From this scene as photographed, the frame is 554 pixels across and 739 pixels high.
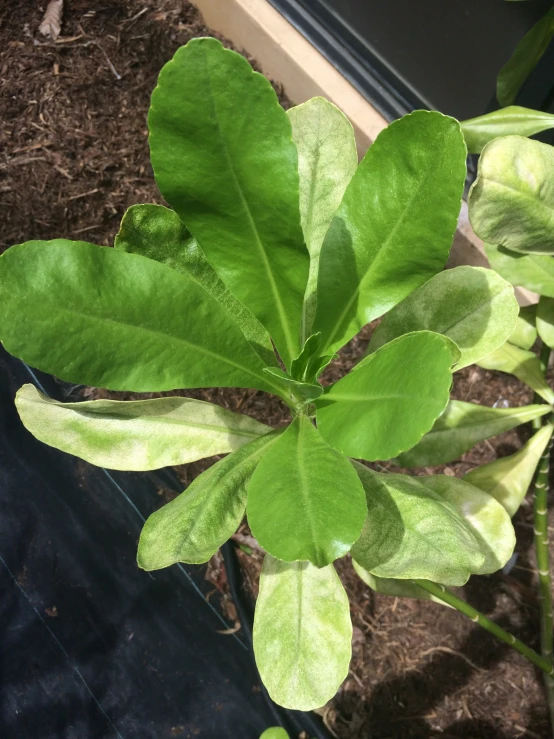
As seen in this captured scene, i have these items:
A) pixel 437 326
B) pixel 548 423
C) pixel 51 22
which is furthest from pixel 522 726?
pixel 51 22

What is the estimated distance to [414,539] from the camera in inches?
30.5

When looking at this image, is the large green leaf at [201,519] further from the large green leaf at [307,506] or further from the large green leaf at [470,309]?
the large green leaf at [470,309]

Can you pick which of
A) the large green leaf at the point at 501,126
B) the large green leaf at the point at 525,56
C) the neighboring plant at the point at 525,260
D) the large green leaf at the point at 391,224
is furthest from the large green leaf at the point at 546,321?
the large green leaf at the point at 391,224

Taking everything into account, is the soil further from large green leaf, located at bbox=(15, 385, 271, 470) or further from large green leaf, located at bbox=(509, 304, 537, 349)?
large green leaf, located at bbox=(15, 385, 271, 470)

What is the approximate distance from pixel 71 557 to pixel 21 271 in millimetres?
1157

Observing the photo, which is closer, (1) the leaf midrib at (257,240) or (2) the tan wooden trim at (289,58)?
(1) the leaf midrib at (257,240)

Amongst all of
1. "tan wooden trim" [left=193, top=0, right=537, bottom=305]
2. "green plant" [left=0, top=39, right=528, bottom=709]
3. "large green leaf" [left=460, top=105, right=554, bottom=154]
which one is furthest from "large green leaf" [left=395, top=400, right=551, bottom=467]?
"tan wooden trim" [left=193, top=0, right=537, bottom=305]

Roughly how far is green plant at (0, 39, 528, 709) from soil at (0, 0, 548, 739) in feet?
2.43

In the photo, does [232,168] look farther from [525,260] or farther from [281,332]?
Result: [525,260]

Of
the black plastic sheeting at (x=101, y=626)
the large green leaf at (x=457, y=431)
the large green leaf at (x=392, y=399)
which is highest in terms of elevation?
the large green leaf at (x=392, y=399)

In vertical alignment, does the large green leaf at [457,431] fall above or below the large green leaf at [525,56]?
below

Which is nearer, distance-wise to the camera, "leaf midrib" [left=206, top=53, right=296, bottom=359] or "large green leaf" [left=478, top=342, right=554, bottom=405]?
"leaf midrib" [left=206, top=53, right=296, bottom=359]

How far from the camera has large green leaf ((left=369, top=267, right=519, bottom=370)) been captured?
82 cm

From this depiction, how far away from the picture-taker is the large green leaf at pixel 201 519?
0.72 metres
